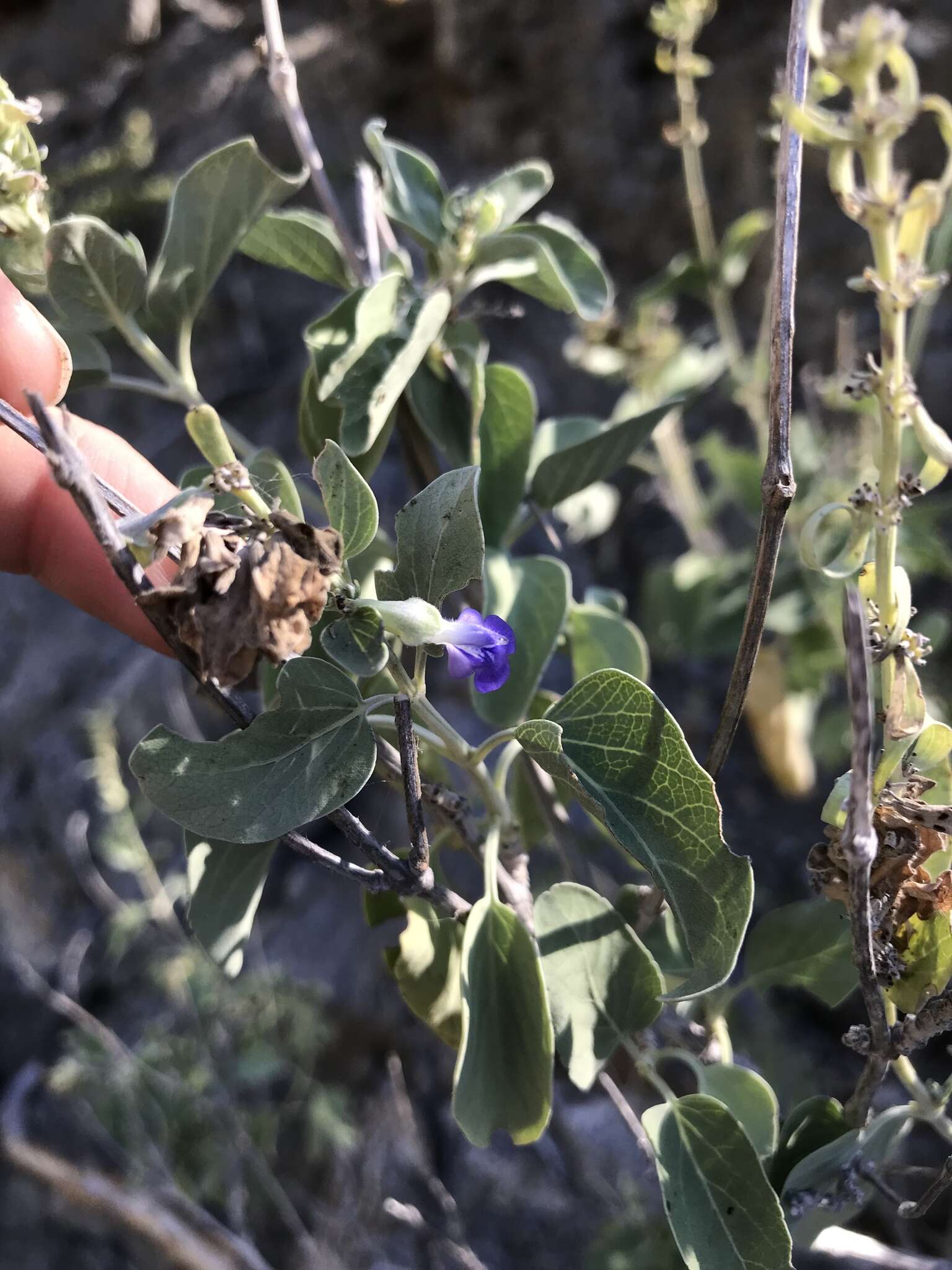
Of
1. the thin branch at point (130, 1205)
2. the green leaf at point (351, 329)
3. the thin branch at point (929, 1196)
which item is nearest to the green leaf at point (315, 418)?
the green leaf at point (351, 329)

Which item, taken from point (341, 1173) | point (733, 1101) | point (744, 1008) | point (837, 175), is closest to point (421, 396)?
point (837, 175)

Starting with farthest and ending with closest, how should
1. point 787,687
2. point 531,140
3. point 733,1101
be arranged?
1. point 531,140
2. point 787,687
3. point 733,1101

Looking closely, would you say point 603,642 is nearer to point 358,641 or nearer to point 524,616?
point 524,616

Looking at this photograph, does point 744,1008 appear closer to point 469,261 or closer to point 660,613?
point 660,613

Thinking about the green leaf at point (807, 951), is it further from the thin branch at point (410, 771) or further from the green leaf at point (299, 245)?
the green leaf at point (299, 245)

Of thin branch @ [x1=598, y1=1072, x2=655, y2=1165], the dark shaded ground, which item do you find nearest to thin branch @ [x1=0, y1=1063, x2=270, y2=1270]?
the dark shaded ground

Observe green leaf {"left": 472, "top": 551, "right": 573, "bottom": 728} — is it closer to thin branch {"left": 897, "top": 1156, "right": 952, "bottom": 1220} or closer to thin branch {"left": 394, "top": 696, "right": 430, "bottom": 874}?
thin branch {"left": 394, "top": 696, "right": 430, "bottom": 874}
